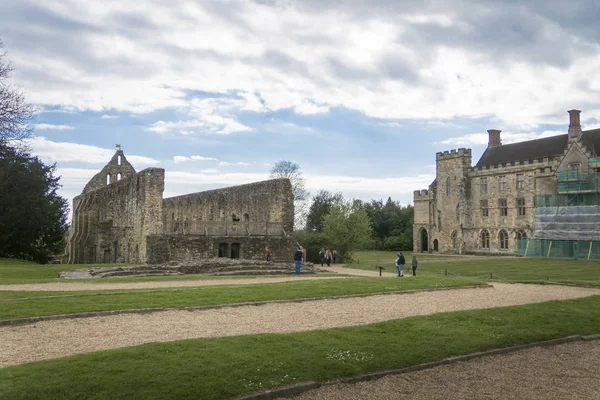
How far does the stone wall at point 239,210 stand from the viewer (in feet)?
98.8

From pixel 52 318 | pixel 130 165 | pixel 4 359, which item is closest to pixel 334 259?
pixel 130 165

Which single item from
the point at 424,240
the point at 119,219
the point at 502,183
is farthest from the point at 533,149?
Result: the point at 119,219

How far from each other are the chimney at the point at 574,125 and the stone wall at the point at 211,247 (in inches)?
1156

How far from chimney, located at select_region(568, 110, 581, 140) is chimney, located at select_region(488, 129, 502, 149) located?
10.3 m

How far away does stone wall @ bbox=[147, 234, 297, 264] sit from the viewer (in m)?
28.7

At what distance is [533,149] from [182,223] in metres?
36.1

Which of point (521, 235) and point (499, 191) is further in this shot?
point (499, 191)

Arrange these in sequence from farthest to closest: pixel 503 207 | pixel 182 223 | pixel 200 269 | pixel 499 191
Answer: pixel 499 191
pixel 503 207
pixel 182 223
pixel 200 269

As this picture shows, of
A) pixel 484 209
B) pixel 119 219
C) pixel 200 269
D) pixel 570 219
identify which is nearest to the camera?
pixel 200 269

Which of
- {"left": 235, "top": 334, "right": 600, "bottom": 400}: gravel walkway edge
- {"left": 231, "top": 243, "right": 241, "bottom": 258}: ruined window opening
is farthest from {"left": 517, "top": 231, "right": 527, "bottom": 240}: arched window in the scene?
{"left": 235, "top": 334, "right": 600, "bottom": 400}: gravel walkway edge

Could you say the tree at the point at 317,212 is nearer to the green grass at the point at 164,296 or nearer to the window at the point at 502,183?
the window at the point at 502,183

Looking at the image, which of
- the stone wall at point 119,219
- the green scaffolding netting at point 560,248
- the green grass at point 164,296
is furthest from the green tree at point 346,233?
the green grass at point 164,296

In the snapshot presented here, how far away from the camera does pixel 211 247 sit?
2962 centimetres

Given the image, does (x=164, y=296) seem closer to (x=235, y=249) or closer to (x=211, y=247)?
(x=211, y=247)
